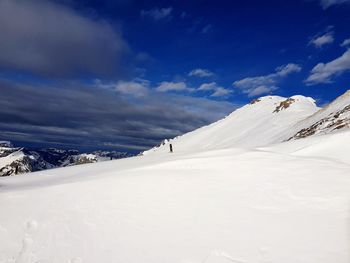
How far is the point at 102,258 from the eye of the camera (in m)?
8.91

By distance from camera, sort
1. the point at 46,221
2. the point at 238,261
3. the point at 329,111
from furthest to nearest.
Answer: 1. the point at 329,111
2. the point at 46,221
3. the point at 238,261

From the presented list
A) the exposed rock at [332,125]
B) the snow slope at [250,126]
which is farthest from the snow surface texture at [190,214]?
the snow slope at [250,126]

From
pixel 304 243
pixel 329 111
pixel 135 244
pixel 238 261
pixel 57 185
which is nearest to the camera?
pixel 238 261

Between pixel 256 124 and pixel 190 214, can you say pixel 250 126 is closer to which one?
pixel 256 124

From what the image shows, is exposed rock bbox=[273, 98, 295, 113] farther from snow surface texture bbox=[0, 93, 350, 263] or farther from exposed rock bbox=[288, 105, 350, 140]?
snow surface texture bbox=[0, 93, 350, 263]

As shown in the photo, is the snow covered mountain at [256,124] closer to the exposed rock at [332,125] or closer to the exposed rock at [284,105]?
the exposed rock at [284,105]

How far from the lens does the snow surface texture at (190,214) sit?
8875 millimetres

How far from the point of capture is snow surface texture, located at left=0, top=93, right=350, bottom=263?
29.1ft

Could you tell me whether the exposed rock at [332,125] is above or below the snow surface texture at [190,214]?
above

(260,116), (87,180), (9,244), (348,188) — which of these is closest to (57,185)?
(87,180)

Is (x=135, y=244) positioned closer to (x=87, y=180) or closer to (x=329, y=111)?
(x=87, y=180)

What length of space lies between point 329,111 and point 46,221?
5952cm

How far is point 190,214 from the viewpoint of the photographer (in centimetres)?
1110

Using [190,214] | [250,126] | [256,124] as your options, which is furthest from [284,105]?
[190,214]
